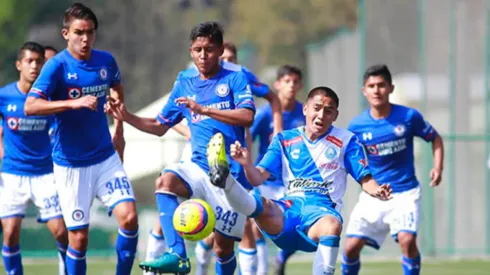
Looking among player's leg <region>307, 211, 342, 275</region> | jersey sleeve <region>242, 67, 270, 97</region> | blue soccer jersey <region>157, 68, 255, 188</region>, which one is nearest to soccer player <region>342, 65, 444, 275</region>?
jersey sleeve <region>242, 67, 270, 97</region>

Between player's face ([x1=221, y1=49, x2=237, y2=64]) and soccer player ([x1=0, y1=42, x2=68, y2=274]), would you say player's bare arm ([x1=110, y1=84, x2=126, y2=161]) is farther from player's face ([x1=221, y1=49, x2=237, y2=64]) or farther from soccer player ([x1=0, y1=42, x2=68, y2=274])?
player's face ([x1=221, y1=49, x2=237, y2=64])

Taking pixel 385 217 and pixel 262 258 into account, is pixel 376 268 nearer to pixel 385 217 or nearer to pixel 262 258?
pixel 262 258

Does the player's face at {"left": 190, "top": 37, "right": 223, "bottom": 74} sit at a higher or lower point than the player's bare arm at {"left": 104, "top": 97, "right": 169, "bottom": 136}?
higher

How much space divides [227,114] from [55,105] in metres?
1.41

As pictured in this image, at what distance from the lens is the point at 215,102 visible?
1072cm

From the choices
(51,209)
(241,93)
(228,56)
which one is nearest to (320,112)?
(241,93)

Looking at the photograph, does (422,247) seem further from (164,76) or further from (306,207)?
(164,76)

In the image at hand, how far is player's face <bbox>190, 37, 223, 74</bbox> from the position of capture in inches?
416

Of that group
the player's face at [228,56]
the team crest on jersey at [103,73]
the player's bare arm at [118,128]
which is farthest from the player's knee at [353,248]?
the team crest on jersey at [103,73]

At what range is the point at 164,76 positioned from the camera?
6925 cm

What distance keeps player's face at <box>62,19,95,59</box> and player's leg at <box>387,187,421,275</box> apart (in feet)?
12.1

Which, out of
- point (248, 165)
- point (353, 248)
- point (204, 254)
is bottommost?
point (204, 254)

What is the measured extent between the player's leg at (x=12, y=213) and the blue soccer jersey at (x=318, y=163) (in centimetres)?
349

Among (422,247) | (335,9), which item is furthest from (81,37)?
(335,9)
